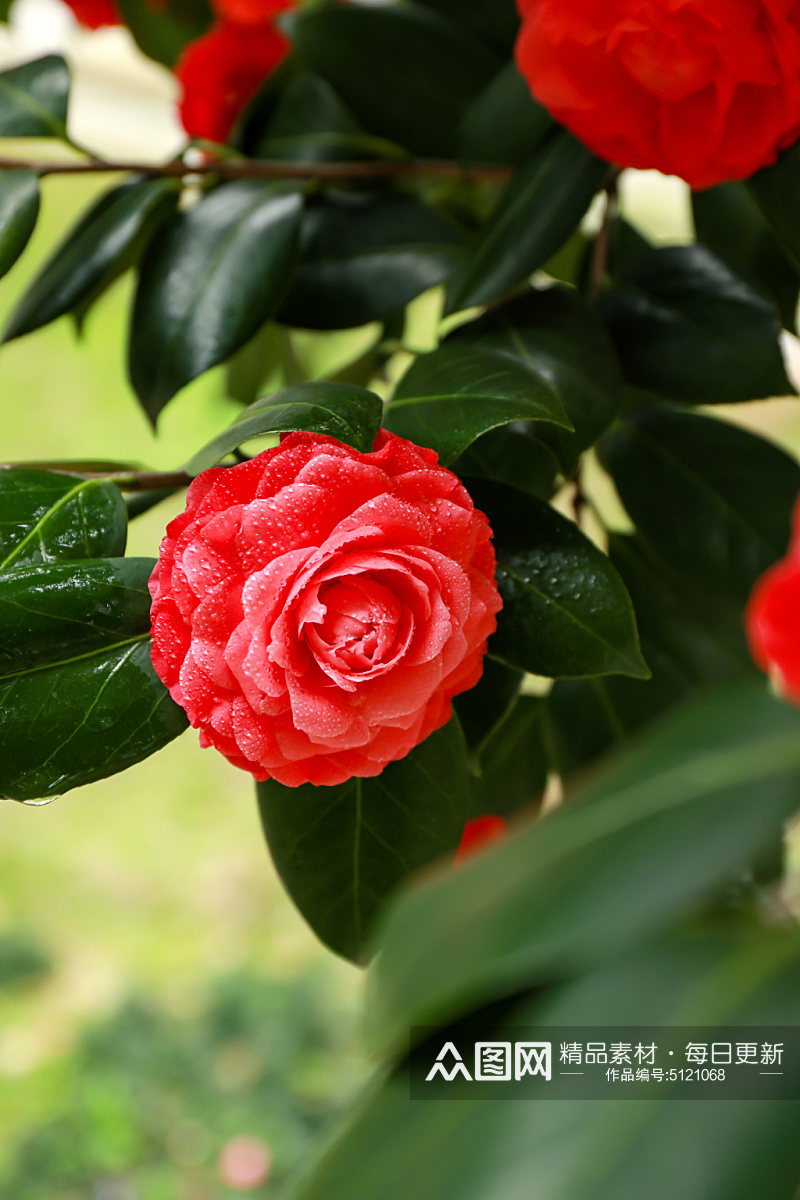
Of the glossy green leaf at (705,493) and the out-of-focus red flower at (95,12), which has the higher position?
the out-of-focus red flower at (95,12)

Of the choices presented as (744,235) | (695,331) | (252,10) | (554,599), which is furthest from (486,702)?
(252,10)

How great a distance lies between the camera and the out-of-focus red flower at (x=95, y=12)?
0.65 m

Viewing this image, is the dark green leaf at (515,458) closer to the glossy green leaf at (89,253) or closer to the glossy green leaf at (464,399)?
the glossy green leaf at (464,399)

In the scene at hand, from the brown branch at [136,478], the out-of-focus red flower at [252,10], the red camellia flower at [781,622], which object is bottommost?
the brown branch at [136,478]

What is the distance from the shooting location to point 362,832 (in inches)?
13.5

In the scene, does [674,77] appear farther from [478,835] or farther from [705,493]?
[478,835]

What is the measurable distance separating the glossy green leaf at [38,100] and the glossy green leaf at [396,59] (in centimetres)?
11

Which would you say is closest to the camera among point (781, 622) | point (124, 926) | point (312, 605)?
point (781, 622)

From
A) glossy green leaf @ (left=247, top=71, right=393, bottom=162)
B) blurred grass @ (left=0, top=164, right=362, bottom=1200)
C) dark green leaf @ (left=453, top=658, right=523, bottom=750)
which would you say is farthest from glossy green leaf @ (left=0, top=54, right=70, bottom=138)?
blurred grass @ (left=0, top=164, right=362, bottom=1200)

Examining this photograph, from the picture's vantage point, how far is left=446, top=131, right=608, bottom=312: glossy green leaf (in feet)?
1.36

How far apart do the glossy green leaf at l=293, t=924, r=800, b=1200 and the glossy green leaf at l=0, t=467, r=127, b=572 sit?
7.6 inches

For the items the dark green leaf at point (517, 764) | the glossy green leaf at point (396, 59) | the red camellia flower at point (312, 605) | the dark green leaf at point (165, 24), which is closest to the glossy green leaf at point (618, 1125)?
the red camellia flower at point (312, 605)

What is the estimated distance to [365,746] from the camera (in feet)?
0.93

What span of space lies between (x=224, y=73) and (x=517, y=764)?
413 millimetres
